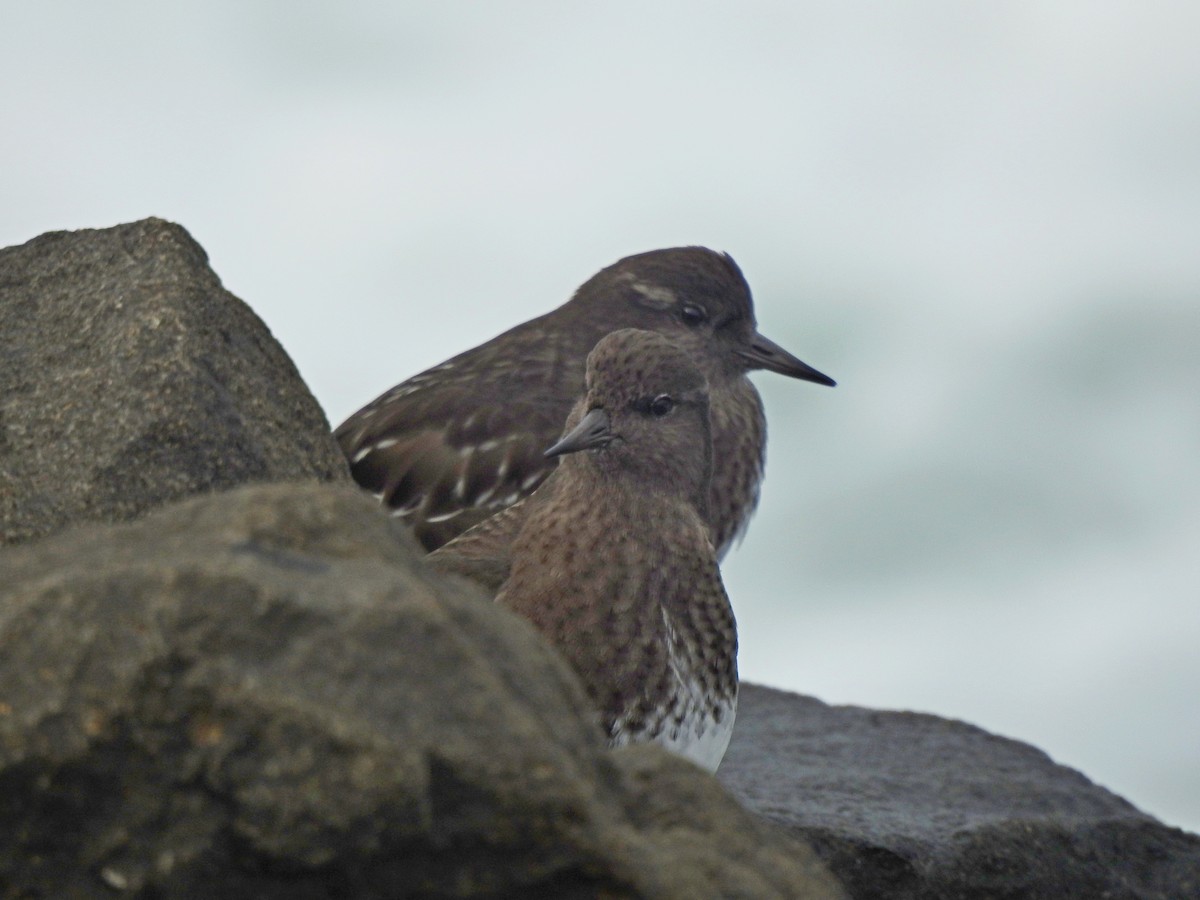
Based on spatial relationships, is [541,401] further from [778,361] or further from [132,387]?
[132,387]

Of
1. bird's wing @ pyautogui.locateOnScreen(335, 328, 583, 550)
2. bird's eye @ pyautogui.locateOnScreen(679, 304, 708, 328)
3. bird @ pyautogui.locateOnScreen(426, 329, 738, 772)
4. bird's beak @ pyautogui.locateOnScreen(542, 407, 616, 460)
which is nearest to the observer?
bird @ pyautogui.locateOnScreen(426, 329, 738, 772)

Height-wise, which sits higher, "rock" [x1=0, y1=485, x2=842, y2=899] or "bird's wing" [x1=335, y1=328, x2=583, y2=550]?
"bird's wing" [x1=335, y1=328, x2=583, y2=550]

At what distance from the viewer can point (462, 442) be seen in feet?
19.4

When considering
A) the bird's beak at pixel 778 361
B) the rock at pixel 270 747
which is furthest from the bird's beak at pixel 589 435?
the bird's beak at pixel 778 361

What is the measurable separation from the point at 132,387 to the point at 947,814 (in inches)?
117

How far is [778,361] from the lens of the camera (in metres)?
6.93

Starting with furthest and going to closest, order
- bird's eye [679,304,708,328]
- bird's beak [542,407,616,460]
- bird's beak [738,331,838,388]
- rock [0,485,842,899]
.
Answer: bird's beak [738,331,838,388] < bird's eye [679,304,708,328] < bird's beak [542,407,616,460] < rock [0,485,842,899]

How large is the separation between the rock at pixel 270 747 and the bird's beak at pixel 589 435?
217cm

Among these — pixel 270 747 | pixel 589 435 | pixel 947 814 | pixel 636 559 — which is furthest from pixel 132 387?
pixel 947 814

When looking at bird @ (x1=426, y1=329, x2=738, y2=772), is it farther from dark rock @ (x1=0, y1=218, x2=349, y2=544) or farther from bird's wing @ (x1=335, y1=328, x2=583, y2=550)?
bird's wing @ (x1=335, y1=328, x2=583, y2=550)

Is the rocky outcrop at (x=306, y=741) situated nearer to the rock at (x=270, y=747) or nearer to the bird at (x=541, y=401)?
the rock at (x=270, y=747)

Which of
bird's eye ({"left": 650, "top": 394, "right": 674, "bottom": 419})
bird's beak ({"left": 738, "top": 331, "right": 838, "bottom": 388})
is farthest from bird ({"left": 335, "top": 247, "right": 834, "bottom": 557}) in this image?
bird's eye ({"left": 650, "top": 394, "right": 674, "bottom": 419})

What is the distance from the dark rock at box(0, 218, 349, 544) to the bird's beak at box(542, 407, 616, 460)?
0.72m

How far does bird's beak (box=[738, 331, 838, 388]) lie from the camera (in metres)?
6.92
